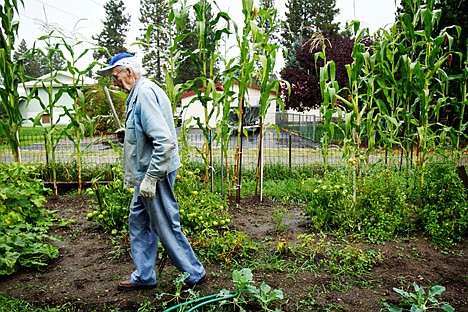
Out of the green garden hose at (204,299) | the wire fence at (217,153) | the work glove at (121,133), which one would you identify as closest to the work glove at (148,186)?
the green garden hose at (204,299)

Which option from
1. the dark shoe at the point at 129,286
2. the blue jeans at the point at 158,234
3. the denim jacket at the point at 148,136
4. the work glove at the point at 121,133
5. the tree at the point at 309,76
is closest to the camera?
the denim jacket at the point at 148,136

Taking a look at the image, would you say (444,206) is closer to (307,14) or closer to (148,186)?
(148,186)

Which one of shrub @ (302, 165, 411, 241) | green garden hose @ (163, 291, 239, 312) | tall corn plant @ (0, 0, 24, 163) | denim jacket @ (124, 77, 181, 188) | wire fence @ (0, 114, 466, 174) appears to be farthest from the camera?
wire fence @ (0, 114, 466, 174)

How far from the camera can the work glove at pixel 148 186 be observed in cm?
299

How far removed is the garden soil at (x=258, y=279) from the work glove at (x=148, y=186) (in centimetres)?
89

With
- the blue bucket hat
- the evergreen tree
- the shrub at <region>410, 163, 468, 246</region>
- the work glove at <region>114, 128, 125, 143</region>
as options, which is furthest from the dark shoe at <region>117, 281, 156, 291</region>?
the evergreen tree

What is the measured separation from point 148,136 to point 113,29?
41694mm

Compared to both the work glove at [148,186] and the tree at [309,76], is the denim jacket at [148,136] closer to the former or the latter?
the work glove at [148,186]

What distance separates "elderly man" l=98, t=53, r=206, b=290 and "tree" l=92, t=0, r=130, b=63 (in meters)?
39.9

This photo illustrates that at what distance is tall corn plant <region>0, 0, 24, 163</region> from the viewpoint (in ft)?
18.4

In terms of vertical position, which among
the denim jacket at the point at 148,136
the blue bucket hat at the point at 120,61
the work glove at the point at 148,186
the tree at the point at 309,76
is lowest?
the work glove at the point at 148,186

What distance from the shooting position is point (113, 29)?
4116 cm

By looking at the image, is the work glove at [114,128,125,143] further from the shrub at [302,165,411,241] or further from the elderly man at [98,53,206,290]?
the shrub at [302,165,411,241]

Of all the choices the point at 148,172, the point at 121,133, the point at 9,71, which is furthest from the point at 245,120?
the point at 148,172
